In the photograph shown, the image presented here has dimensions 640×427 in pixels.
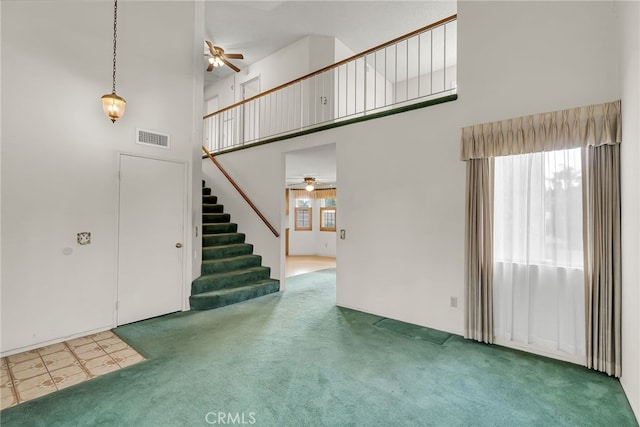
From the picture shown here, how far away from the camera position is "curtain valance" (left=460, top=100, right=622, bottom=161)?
2.40 m

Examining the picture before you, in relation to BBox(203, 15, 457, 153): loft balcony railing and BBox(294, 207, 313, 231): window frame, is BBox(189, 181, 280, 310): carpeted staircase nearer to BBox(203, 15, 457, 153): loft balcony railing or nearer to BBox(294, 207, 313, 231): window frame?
BBox(203, 15, 457, 153): loft balcony railing

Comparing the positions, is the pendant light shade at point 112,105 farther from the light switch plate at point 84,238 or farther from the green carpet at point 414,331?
the green carpet at point 414,331

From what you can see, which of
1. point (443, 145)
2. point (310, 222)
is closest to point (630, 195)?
point (443, 145)

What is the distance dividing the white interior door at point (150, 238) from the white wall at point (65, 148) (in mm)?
126

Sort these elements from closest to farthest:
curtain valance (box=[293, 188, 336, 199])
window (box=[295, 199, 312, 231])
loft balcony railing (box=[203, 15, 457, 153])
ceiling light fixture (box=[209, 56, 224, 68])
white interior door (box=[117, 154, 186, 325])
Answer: white interior door (box=[117, 154, 186, 325]) < ceiling light fixture (box=[209, 56, 224, 68]) < loft balcony railing (box=[203, 15, 457, 153]) < curtain valance (box=[293, 188, 336, 199]) < window (box=[295, 199, 312, 231])

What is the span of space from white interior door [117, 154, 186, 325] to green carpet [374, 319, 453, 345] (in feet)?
9.36

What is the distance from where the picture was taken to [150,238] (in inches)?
151

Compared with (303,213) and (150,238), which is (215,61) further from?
(303,213)

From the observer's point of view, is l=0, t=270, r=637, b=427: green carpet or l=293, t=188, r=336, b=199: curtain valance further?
l=293, t=188, r=336, b=199: curtain valance

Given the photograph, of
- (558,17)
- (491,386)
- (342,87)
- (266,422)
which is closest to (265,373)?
(266,422)

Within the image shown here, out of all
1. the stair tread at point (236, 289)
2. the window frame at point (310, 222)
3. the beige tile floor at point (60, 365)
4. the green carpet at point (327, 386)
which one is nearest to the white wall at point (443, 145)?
→ the green carpet at point (327, 386)

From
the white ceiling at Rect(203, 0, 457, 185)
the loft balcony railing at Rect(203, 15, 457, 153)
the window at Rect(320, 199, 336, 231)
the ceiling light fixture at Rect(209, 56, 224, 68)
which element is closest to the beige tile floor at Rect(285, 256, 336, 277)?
the window at Rect(320, 199, 336, 231)

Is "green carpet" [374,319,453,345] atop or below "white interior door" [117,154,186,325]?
below

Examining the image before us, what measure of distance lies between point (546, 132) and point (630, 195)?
851 millimetres
